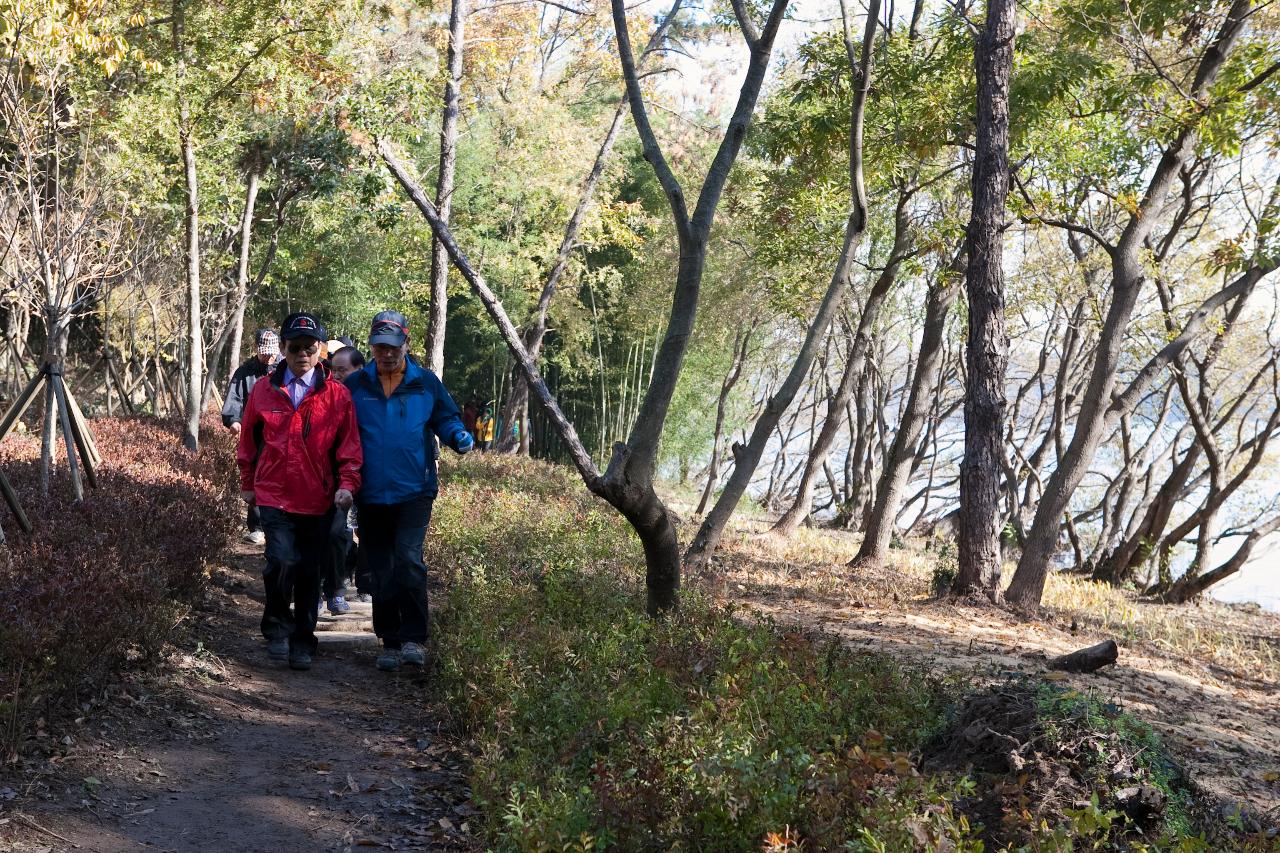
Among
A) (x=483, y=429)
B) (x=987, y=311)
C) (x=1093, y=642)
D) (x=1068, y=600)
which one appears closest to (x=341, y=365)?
(x=987, y=311)

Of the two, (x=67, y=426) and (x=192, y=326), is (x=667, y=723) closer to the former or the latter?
(x=67, y=426)

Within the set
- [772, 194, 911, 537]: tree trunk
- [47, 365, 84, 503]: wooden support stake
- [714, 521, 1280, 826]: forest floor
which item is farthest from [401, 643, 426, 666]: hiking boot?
[772, 194, 911, 537]: tree trunk

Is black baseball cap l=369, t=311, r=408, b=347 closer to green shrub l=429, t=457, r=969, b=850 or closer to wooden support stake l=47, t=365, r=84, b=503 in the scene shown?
green shrub l=429, t=457, r=969, b=850

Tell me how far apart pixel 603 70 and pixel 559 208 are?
4809mm

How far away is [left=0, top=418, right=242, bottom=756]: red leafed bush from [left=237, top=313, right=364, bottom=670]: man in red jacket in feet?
2.19

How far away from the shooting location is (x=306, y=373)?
6.96 metres

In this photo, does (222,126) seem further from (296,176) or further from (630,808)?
(630,808)

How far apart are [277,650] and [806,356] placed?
5.60 meters

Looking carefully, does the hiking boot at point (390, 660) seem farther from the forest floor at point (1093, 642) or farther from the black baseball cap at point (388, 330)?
the forest floor at point (1093, 642)

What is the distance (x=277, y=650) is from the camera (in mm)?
7207

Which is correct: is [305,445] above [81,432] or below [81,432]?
above

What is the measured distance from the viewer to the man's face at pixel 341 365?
7926mm

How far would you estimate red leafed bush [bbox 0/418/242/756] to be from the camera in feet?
16.1

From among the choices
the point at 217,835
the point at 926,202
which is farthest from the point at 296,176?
the point at 217,835
